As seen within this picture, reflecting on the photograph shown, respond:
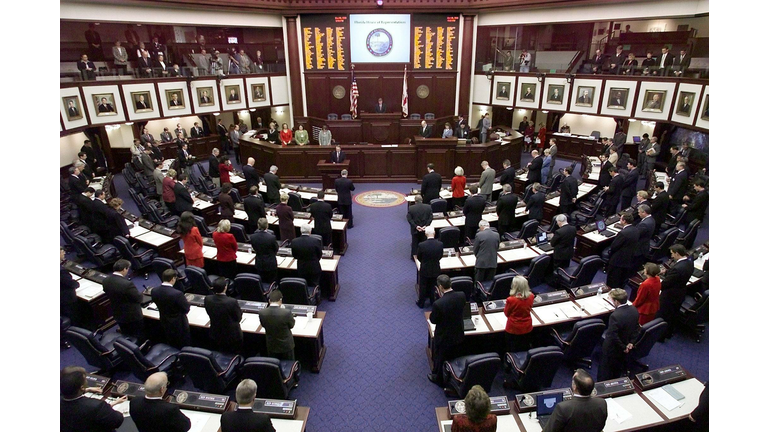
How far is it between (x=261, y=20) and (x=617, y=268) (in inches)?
637

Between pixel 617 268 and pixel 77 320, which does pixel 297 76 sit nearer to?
pixel 77 320

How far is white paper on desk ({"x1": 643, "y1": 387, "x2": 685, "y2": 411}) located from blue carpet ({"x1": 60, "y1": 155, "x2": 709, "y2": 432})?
5.00ft

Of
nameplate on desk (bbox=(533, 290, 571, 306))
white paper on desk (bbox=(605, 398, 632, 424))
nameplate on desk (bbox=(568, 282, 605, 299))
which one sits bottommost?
white paper on desk (bbox=(605, 398, 632, 424))

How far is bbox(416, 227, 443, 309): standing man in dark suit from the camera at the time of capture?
23.0 feet

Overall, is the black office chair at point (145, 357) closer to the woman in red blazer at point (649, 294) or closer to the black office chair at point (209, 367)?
the black office chair at point (209, 367)

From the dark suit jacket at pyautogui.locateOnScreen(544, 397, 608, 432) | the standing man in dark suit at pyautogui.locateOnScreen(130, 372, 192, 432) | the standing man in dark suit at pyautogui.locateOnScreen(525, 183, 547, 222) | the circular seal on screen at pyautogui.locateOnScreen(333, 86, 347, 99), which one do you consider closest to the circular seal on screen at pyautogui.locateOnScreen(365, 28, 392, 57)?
the circular seal on screen at pyautogui.locateOnScreen(333, 86, 347, 99)

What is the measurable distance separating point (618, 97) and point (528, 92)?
3624 millimetres

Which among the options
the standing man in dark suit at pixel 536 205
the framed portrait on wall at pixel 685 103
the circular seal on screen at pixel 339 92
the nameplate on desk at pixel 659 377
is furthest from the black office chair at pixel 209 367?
the framed portrait on wall at pixel 685 103

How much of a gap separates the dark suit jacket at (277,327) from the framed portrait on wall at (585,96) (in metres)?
15.8

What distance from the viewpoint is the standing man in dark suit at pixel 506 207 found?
922 centimetres

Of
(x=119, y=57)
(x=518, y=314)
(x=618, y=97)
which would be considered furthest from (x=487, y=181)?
(x=119, y=57)

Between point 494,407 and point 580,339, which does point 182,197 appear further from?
point 580,339

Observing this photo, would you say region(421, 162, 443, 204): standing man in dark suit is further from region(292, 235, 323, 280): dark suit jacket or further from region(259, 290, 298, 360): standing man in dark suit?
region(259, 290, 298, 360): standing man in dark suit

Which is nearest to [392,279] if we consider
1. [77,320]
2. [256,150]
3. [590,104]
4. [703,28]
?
[77,320]
